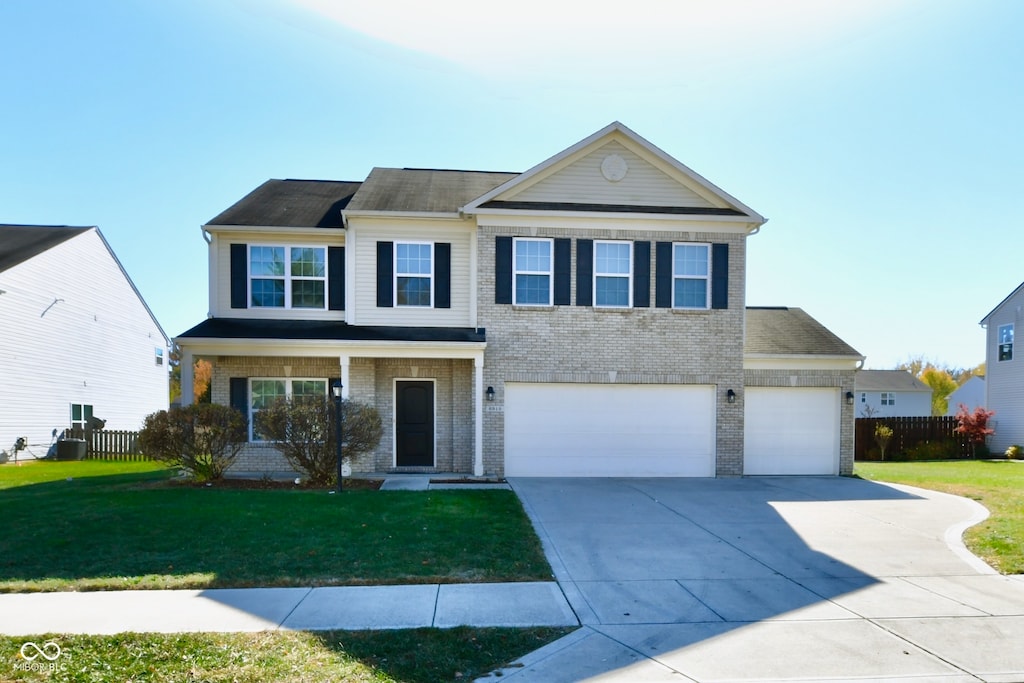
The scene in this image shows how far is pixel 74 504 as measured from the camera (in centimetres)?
1038

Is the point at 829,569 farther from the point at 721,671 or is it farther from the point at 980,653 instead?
the point at 721,671

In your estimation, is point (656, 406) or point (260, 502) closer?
point (260, 502)

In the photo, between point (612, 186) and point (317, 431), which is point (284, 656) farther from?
point (612, 186)

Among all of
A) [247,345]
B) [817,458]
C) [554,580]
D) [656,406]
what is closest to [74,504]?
[247,345]

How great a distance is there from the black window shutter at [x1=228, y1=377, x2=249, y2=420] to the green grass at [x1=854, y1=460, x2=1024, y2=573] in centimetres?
1402

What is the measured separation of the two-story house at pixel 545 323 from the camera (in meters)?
14.0

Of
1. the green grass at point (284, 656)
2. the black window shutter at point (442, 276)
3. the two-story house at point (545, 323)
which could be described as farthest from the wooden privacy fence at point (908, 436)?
the green grass at point (284, 656)

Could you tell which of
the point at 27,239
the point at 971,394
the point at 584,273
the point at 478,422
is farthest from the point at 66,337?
the point at 971,394

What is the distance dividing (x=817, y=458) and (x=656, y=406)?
4411 mm

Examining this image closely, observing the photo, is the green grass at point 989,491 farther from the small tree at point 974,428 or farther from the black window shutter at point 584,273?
the black window shutter at point 584,273

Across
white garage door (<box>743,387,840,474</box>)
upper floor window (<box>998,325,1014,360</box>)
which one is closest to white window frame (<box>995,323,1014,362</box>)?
upper floor window (<box>998,325,1014,360</box>)

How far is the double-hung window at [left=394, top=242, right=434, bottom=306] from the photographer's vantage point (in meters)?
14.5

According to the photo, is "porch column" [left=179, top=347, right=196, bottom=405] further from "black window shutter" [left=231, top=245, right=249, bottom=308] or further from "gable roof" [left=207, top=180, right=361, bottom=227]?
"gable roof" [left=207, top=180, right=361, bottom=227]

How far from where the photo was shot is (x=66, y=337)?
21828 millimetres
